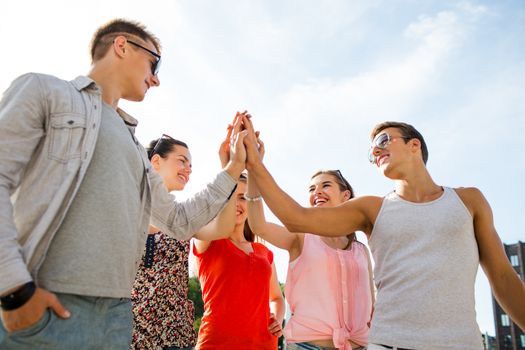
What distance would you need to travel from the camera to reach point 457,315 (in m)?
3.19

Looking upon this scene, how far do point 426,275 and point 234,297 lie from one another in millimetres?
1939

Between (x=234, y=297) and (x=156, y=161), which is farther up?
(x=156, y=161)

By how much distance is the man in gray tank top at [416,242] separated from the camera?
10.4ft

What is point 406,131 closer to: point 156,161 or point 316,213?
point 316,213

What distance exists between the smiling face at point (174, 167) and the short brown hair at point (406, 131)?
2115 millimetres

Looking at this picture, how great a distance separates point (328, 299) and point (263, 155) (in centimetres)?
166

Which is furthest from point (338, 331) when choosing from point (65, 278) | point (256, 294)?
point (65, 278)

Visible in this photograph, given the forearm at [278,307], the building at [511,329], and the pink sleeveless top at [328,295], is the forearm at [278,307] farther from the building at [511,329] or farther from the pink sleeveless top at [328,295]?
the building at [511,329]

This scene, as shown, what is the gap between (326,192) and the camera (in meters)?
5.64

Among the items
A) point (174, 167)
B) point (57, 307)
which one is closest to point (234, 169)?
point (174, 167)

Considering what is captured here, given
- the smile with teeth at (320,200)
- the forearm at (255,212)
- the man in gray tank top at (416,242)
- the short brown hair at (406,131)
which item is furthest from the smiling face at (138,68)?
the smile with teeth at (320,200)

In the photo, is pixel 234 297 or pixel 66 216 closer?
pixel 66 216

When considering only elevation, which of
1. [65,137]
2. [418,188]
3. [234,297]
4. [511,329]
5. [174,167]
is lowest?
[234,297]

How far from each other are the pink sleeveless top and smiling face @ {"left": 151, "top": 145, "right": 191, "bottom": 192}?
1550 mm
